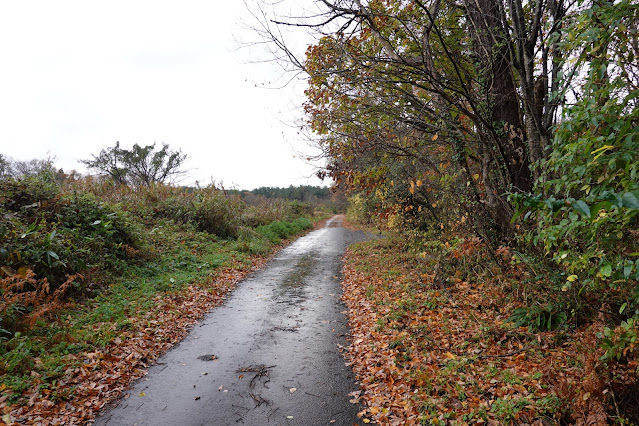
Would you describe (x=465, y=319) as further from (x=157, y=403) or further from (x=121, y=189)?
(x=121, y=189)

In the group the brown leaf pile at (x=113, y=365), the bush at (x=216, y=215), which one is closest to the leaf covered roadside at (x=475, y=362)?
the brown leaf pile at (x=113, y=365)

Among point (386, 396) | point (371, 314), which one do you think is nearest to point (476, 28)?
point (371, 314)

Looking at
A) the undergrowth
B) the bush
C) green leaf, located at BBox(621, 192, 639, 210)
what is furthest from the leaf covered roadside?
the bush

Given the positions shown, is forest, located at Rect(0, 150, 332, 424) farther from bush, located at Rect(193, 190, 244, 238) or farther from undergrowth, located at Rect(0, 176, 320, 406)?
bush, located at Rect(193, 190, 244, 238)

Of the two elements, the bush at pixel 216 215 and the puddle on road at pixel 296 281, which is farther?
the bush at pixel 216 215

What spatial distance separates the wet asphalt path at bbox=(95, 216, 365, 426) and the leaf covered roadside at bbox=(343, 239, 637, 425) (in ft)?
1.40

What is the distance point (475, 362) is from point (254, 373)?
9.32ft

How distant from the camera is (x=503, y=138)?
6.44 metres

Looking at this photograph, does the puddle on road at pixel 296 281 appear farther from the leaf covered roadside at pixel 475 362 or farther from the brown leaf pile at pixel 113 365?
the brown leaf pile at pixel 113 365

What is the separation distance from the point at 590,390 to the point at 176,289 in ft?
25.0

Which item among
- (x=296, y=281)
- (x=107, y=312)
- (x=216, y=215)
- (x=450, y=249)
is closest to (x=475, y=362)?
(x=450, y=249)

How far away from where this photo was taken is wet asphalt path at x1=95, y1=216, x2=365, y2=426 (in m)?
3.68

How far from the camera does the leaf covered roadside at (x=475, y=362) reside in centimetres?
306

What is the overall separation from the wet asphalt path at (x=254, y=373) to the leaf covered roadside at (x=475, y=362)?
0.43 metres
